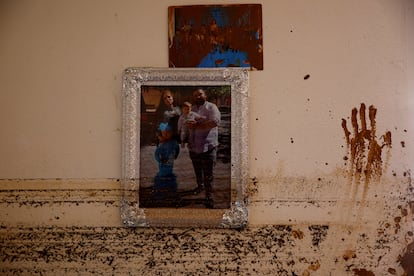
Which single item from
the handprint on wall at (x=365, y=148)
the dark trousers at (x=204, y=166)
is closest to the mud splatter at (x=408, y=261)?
the handprint on wall at (x=365, y=148)

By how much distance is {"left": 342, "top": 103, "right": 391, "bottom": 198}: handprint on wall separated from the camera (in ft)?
5.83

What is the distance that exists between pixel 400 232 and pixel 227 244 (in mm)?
791

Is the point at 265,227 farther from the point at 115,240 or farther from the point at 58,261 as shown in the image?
the point at 58,261

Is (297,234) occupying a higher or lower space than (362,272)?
higher

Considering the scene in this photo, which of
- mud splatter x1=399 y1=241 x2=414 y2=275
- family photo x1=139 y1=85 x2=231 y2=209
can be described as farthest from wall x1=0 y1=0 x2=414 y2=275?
family photo x1=139 y1=85 x2=231 y2=209

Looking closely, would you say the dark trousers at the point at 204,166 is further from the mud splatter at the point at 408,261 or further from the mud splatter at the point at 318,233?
the mud splatter at the point at 408,261

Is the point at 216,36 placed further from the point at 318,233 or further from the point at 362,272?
the point at 362,272

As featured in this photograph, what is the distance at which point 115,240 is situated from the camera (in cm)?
179

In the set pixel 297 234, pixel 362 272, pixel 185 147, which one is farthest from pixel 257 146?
pixel 362 272

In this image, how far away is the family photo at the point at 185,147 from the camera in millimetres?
1769

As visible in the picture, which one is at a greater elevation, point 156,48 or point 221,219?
point 156,48

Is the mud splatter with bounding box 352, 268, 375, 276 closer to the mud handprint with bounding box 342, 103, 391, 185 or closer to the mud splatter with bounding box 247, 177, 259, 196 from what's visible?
the mud handprint with bounding box 342, 103, 391, 185

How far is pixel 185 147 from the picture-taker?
1.78 meters

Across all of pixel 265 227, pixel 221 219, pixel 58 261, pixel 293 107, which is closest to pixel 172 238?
pixel 221 219
